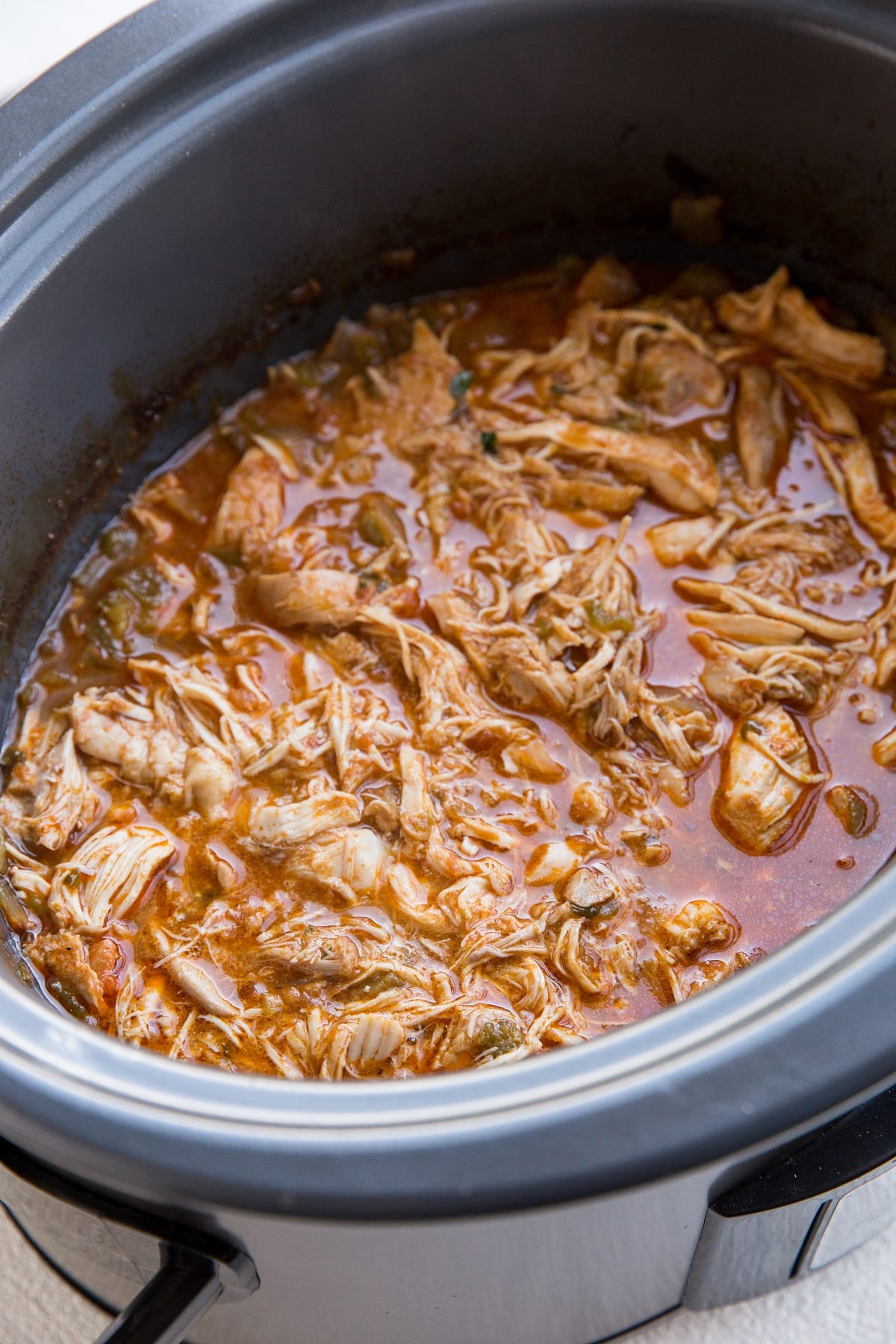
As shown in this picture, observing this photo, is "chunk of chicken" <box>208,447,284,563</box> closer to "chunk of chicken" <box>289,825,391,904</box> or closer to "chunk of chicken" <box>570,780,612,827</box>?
"chunk of chicken" <box>289,825,391,904</box>

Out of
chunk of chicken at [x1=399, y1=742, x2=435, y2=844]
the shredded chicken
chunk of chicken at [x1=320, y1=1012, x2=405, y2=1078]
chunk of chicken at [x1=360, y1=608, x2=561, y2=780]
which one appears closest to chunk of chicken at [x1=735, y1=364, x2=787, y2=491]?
the shredded chicken

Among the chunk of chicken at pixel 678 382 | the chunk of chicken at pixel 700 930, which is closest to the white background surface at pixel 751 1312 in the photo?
the chunk of chicken at pixel 700 930

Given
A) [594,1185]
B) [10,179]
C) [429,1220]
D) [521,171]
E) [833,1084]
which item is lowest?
[429,1220]

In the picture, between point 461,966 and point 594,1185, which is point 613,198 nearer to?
point 461,966

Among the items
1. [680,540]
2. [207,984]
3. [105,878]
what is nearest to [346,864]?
[207,984]

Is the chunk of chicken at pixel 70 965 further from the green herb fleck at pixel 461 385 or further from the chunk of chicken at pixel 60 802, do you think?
the green herb fleck at pixel 461 385

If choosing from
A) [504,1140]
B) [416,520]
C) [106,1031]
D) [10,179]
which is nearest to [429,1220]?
[504,1140]

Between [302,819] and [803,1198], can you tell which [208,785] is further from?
[803,1198]
